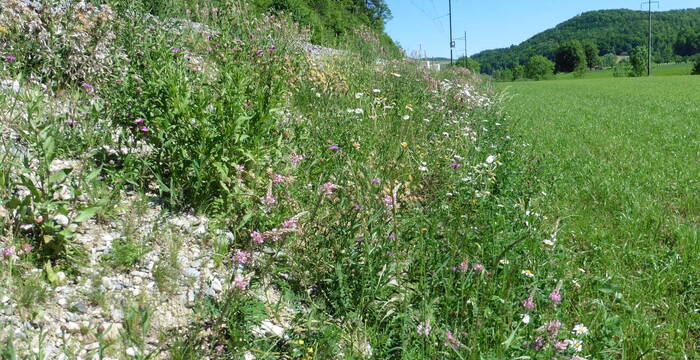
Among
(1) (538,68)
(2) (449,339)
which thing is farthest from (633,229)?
(1) (538,68)

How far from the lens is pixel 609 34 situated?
15562 cm

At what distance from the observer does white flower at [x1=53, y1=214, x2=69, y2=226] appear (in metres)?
2.60

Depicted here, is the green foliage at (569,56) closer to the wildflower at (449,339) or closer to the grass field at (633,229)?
the grass field at (633,229)

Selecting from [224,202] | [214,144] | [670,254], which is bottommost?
[670,254]

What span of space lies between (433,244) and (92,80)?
11.4 ft

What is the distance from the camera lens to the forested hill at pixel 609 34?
146 metres

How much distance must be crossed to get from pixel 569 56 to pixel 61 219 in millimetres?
144119

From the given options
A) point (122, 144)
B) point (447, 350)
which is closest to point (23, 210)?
point (122, 144)

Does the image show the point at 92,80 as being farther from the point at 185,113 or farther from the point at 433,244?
the point at 433,244

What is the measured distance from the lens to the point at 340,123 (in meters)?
5.05

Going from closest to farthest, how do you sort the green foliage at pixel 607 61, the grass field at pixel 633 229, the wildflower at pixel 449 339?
the wildflower at pixel 449 339 → the grass field at pixel 633 229 → the green foliage at pixel 607 61

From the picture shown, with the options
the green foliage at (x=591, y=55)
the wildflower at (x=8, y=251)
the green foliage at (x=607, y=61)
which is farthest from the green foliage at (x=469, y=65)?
the green foliage at (x=591, y=55)

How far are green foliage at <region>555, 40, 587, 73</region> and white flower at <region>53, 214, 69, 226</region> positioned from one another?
457 ft

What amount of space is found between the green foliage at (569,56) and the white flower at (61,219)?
139217 millimetres
